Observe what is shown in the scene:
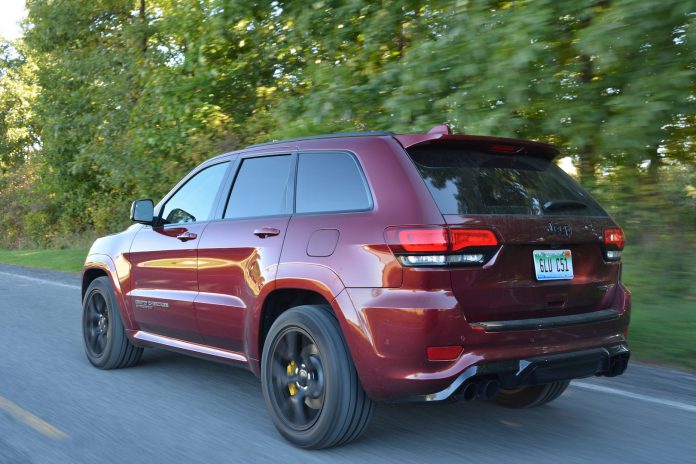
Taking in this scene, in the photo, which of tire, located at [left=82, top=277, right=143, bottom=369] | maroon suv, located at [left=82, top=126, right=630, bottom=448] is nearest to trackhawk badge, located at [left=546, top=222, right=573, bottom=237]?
maroon suv, located at [left=82, top=126, right=630, bottom=448]

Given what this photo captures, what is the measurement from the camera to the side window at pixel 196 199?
17.9ft

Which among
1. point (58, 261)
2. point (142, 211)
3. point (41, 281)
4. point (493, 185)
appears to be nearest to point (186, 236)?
point (142, 211)

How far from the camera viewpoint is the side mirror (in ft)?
18.9

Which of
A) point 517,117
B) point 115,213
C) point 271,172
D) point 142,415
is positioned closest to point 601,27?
point 517,117

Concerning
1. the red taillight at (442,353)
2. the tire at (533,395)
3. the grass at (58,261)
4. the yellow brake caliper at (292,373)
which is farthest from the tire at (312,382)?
the grass at (58,261)

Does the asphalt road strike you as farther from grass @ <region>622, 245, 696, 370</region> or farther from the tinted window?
→ the tinted window

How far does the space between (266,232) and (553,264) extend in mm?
1683

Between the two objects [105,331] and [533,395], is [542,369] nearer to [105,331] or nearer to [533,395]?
[533,395]

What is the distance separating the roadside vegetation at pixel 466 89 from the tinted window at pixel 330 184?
288 centimetres

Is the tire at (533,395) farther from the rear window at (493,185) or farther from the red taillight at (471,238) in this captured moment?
the red taillight at (471,238)

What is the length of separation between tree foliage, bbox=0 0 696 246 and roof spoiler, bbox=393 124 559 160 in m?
2.24

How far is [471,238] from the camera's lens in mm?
3770

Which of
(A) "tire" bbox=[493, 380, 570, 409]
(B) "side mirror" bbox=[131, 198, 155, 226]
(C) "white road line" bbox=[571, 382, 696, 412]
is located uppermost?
(B) "side mirror" bbox=[131, 198, 155, 226]

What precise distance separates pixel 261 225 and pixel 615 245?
210 cm
